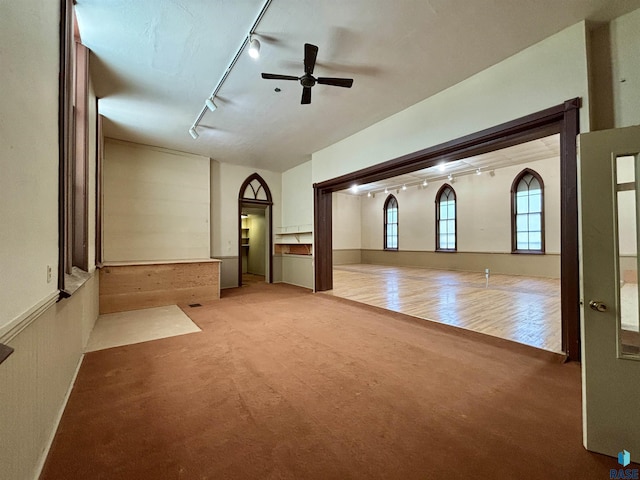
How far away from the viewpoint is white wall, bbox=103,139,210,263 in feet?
18.0

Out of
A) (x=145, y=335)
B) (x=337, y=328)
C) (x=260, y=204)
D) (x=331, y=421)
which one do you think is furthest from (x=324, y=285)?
(x=331, y=421)

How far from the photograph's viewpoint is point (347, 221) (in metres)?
12.9

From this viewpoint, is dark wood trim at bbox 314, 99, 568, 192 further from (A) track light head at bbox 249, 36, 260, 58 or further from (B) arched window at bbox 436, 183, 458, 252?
(B) arched window at bbox 436, 183, 458, 252

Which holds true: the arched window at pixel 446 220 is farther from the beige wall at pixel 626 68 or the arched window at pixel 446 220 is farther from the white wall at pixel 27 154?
the white wall at pixel 27 154

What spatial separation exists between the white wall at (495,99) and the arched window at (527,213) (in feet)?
21.3

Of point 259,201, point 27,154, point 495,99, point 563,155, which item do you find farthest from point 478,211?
point 27,154

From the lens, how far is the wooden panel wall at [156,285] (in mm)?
4582

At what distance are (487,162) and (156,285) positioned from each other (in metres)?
9.33

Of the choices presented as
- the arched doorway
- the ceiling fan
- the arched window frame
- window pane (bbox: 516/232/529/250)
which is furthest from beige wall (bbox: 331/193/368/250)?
the ceiling fan

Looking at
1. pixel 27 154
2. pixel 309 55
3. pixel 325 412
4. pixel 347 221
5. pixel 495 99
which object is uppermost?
pixel 309 55

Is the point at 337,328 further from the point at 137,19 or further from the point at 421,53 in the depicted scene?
the point at 137,19

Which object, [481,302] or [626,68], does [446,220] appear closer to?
[481,302]

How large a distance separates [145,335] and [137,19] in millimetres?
3535

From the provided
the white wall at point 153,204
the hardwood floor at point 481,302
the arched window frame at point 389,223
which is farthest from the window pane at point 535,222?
the white wall at point 153,204
